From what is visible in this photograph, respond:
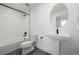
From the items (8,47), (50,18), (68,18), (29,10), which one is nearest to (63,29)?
(68,18)

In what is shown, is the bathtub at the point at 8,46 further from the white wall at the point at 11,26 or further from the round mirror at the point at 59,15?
the round mirror at the point at 59,15

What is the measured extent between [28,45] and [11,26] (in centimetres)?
68

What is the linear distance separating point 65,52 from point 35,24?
108 cm

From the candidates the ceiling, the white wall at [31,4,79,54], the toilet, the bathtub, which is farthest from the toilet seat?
the ceiling

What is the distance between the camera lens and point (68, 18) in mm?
1435

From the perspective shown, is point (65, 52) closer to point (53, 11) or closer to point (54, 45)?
point (54, 45)

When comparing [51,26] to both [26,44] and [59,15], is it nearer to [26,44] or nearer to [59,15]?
[59,15]

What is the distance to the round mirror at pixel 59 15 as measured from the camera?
1486mm

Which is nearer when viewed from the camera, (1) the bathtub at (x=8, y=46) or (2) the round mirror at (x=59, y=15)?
(1) the bathtub at (x=8, y=46)

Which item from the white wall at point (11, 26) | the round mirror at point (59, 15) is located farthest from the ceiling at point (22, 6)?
the round mirror at point (59, 15)

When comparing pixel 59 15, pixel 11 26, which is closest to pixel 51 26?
pixel 59 15

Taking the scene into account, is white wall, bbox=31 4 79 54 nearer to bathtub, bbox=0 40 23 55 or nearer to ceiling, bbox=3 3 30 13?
ceiling, bbox=3 3 30 13

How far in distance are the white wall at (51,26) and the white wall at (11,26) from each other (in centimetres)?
29

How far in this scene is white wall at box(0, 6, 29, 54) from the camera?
1340mm
